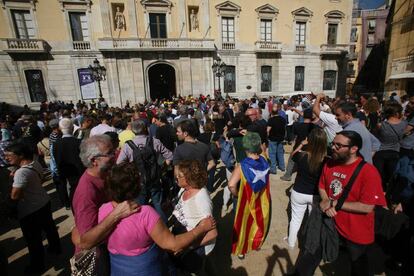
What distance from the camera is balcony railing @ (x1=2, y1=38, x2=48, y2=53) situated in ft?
51.9

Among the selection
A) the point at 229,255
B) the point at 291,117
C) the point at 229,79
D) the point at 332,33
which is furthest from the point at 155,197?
the point at 332,33

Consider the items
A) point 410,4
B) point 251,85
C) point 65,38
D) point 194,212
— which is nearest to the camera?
point 194,212

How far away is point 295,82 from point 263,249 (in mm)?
21869

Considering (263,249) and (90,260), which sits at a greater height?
(90,260)

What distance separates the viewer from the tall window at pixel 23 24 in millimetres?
16312

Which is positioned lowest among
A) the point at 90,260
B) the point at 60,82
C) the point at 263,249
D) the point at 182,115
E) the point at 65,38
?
the point at 263,249

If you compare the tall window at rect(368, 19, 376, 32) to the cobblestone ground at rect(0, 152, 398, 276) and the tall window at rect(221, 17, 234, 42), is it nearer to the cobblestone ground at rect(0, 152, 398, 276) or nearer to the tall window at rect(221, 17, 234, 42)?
the tall window at rect(221, 17, 234, 42)

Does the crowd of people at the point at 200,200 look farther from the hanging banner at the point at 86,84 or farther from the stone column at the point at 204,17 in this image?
the stone column at the point at 204,17

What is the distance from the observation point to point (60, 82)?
57.5ft

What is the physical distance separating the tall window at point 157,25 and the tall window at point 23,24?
27.6 ft

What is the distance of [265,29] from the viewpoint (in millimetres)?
21281

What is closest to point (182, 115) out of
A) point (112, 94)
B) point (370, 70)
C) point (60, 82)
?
Answer: point (112, 94)

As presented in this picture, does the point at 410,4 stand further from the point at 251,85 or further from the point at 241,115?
the point at 241,115

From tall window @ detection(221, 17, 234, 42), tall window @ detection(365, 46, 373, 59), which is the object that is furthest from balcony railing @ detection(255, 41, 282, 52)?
tall window @ detection(365, 46, 373, 59)
